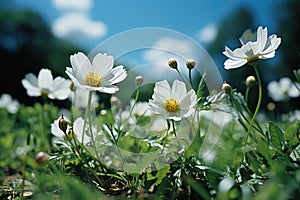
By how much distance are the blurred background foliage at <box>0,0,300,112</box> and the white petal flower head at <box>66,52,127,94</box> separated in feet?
49.3

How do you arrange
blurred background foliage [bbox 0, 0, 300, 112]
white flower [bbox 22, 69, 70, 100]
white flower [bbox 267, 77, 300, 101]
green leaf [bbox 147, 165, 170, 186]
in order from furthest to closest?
blurred background foliage [bbox 0, 0, 300, 112] < white flower [bbox 267, 77, 300, 101] < white flower [bbox 22, 69, 70, 100] < green leaf [bbox 147, 165, 170, 186]

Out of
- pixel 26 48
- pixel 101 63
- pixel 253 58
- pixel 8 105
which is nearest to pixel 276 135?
pixel 253 58

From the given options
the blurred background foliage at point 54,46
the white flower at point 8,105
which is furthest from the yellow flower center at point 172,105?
the blurred background foliage at point 54,46

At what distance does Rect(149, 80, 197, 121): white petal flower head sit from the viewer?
35.7 inches

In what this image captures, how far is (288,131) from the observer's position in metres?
0.89

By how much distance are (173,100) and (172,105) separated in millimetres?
11

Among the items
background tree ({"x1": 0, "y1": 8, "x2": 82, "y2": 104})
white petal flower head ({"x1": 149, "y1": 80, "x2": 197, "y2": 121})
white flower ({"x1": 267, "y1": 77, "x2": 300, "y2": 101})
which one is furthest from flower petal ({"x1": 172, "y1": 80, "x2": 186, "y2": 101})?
background tree ({"x1": 0, "y1": 8, "x2": 82, "y2": 104})

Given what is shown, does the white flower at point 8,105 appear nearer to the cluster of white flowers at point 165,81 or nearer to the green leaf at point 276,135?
the cluster of white flowers at point 165,81

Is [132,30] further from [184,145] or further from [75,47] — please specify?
[75,47]

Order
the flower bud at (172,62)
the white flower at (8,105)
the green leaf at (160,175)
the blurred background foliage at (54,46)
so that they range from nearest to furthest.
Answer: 1. the green leaf at (160,175)
2. the flower bud at (172,62)
3. the white flower at (8,105)
4. the blurred background foliage at (54,46)

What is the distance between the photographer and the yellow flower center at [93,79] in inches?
35.4

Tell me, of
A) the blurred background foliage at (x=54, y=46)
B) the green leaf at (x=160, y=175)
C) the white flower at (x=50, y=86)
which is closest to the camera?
the green leaf at (x=160, y=175)

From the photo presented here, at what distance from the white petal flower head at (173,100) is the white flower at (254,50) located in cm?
11

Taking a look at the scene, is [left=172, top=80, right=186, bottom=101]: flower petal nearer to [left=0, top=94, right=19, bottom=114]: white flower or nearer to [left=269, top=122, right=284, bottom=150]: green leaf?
[left=269, top=122, right=284, bottom=150]: green leaf
